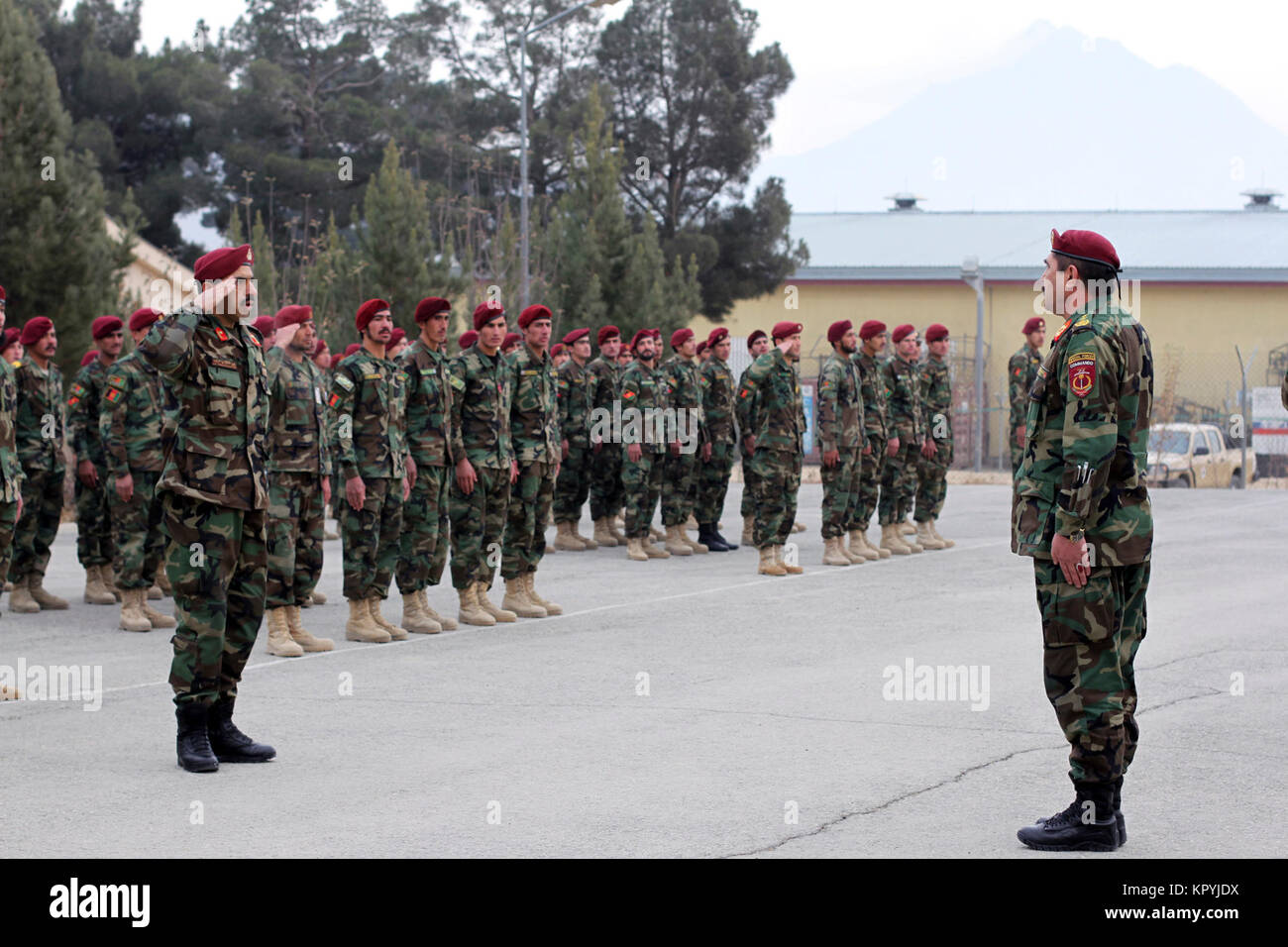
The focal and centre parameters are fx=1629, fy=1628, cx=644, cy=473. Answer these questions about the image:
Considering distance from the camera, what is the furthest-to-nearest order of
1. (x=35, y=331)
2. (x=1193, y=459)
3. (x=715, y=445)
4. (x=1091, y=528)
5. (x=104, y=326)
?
(x=1193, y=459) → (x=715, y=445) → (x=104, y=326) → (x=35, y=331) → (x=1091, y=528)

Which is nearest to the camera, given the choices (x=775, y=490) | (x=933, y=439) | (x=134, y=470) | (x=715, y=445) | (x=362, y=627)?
(x=362, y=627)

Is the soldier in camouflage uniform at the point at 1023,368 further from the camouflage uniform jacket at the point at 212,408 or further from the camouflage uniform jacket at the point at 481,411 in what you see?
the camouflage uniform jacket at the point at 212,408

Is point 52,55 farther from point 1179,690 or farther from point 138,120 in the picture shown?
point 1179,690

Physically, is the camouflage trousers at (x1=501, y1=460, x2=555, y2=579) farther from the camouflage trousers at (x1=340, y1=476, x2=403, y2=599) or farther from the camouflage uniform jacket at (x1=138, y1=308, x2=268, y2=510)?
the camouflage uniform jacket at (x1=138, y1=308, x2=268, y2=510)

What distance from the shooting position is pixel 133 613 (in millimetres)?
11492

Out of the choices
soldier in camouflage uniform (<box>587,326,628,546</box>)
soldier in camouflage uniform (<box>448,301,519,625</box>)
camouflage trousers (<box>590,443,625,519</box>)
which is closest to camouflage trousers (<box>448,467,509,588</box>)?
soldier in camouflage uniform (<box>448,301,519,625</box>)

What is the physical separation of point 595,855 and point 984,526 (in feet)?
48.0

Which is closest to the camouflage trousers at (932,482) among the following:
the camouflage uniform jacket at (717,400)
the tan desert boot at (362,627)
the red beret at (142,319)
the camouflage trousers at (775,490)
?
the camouflage uniform jacket at (717,400)

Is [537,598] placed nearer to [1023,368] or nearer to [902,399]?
[902,399]

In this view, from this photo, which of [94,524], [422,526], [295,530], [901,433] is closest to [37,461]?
[94,524]

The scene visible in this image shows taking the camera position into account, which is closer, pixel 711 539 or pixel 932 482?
pixel 932 482

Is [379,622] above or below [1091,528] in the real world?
below

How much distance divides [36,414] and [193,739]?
602cm

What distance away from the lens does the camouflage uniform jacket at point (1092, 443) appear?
561 cm
